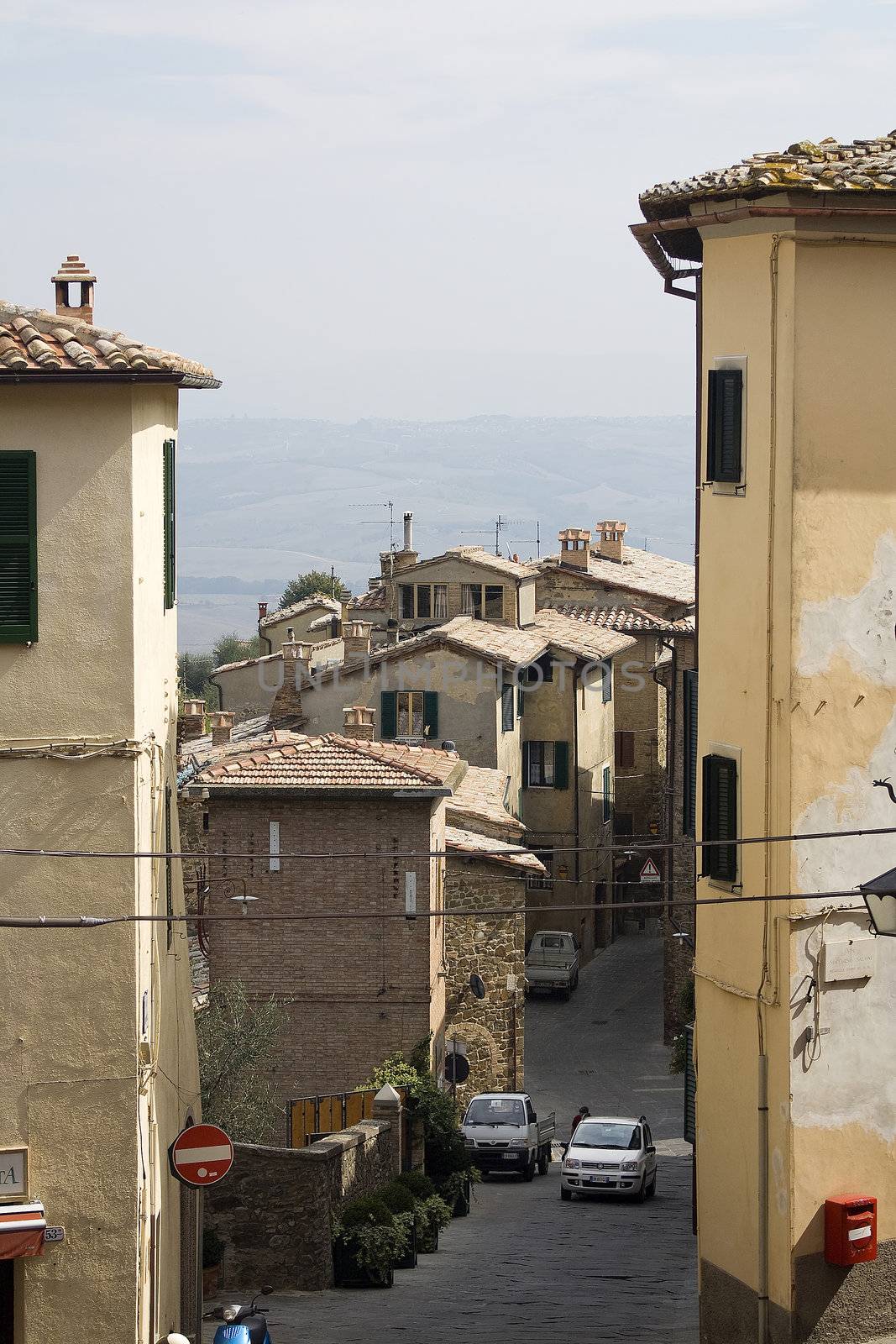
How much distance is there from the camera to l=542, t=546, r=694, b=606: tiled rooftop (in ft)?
216

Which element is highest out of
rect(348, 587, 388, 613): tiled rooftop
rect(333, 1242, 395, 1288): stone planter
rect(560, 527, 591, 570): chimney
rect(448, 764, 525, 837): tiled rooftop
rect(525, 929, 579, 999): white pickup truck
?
rect(560, 527, 591, 570): chimney

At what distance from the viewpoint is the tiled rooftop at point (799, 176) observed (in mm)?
17391

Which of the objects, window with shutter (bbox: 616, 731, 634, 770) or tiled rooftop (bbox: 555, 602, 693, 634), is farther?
window with shutter (bbox: 616, 731, 634, 770)

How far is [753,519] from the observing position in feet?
60.5

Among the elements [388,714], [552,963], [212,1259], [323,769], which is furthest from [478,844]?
[212,1259]

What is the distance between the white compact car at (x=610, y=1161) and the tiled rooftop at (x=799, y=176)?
18.4 meters

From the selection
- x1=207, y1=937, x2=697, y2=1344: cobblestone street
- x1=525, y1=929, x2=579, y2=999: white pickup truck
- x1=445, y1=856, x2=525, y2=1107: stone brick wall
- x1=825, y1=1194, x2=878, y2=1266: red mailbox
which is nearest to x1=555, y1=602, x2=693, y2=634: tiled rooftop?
x1=525, y1=929, x2=579, y2=999: white pickup truck

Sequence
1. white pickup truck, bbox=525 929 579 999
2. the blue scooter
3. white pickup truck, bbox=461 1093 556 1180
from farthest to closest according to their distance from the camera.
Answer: white pickup truck, bbox=525 929 579 999 < white pickup truck, bbox=461 1093 556 1180 < the blue scooter

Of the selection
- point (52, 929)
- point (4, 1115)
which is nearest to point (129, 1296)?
point (4, 1115)

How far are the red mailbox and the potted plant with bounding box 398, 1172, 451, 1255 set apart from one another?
9257mm

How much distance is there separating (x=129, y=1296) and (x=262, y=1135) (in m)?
11.2

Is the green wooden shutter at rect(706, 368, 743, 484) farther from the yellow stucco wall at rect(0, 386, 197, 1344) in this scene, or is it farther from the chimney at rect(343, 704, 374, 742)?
the chimney at rect(343, 704, 374, 742)

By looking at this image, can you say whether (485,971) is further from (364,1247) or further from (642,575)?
(642,575)

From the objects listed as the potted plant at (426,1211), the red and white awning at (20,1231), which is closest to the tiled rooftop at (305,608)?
the potted plant at (426,1211)
